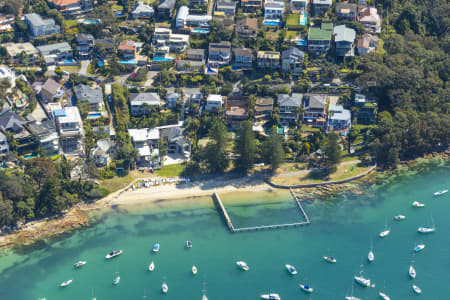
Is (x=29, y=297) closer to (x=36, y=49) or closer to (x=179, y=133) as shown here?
(x=179, y=133)

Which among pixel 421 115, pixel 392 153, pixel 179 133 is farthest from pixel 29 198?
pixel 421 115

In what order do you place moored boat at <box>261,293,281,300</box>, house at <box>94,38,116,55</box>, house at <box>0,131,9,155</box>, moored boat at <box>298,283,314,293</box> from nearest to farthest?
moored boat at <box>261,293,281,300</box> < moored boat at <box>298,283,314,293</box> < house at <box>0,131,9,155</box> < house at <box>94,38,116,55</box>

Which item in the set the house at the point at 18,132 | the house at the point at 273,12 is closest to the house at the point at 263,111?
the house at the point at 273,12

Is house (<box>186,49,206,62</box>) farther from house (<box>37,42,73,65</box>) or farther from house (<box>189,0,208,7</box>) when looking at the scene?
house (<box>37,42,73,65</box>)

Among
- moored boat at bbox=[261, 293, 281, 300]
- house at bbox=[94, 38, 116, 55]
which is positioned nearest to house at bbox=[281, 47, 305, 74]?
house at bbox=[94, 38, 116, 55]

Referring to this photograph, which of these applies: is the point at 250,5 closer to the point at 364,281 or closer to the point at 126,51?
the point at 126,51
